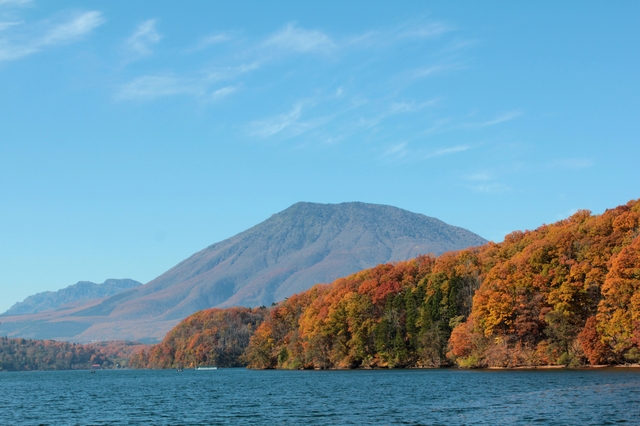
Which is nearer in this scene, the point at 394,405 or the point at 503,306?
the point at 394,405

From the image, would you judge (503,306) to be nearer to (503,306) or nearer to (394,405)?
(503,306)

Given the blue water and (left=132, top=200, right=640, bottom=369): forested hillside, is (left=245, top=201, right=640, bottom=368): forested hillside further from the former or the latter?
the blue water

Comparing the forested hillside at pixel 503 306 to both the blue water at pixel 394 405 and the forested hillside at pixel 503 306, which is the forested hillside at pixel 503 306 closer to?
the forested hillside at pixel 503 306

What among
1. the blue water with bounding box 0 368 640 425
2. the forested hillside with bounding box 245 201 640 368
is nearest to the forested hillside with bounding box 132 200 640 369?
the forested hillside with bounding box 245 201 640 368

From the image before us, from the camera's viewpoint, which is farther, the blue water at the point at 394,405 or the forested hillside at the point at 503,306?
the forested hillside at the point at 503,306

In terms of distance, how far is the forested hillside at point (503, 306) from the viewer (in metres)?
102

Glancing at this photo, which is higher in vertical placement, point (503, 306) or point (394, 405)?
point (503, 306)

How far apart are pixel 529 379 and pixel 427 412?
109 feet

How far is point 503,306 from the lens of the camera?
373ft

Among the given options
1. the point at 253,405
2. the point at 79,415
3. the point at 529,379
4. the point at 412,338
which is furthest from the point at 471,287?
the point at 79,415

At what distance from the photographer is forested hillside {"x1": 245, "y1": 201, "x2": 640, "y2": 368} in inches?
4016

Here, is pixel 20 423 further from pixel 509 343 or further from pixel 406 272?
pixel 406 272

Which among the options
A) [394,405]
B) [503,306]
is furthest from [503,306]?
[394,405]

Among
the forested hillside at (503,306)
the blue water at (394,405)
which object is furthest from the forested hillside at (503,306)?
the blue water at (394,405)
